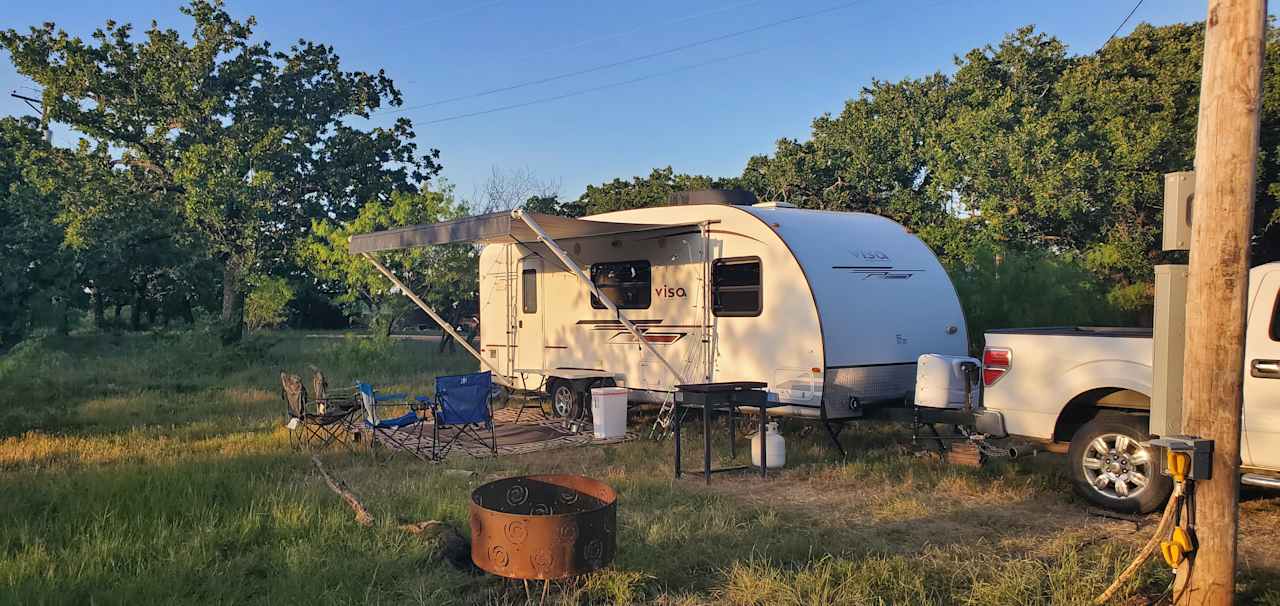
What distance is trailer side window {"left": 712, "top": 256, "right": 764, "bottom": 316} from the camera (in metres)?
8.86

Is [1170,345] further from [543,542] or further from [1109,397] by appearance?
[543,542]

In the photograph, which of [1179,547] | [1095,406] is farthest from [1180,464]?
[1095,406]

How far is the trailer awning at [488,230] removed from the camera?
28.6 feet

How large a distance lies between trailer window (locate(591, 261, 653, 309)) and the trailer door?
119 cm

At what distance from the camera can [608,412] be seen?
952 cm

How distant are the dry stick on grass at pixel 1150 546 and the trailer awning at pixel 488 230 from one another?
226 inches

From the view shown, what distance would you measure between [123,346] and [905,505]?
24.1 metres

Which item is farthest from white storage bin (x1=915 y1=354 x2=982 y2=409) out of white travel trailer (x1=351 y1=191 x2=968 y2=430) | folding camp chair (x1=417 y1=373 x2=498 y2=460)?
folding camp chair (x1=417 y1=373 x2=498 y2=460)

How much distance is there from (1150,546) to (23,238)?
80.2 feet

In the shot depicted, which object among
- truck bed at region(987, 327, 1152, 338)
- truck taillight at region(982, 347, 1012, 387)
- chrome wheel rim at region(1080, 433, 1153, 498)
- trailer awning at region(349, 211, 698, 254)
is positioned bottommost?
chrome wheel rim at region(1080, 433, 1153, 498)

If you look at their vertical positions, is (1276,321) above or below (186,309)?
above

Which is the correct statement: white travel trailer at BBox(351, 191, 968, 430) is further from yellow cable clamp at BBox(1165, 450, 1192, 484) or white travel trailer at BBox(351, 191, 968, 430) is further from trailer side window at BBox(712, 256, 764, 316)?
yellow cable clamp at BBox(1165, 450, 1192, 484)

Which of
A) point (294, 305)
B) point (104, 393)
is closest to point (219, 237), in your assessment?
point (104, 393)

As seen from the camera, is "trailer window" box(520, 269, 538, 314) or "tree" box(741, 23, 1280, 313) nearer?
"trailer window" box(520, 269, 538, 314)
